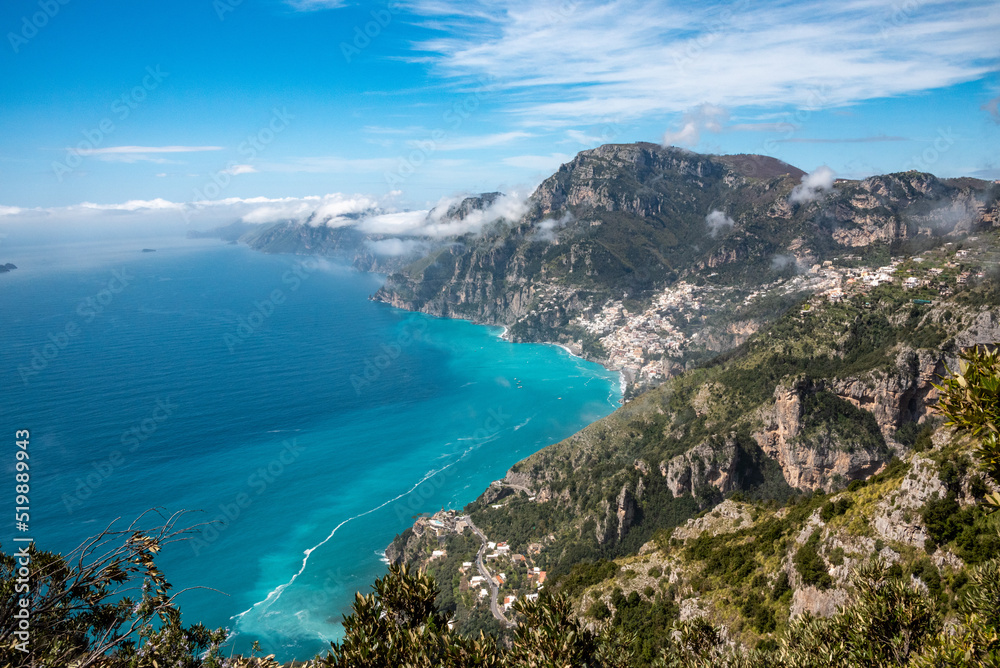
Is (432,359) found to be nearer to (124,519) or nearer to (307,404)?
(307,404)

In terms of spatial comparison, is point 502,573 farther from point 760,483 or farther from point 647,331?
point 647,331

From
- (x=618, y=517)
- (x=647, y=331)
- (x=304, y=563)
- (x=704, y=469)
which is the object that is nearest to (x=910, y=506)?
(x=704, y=469)

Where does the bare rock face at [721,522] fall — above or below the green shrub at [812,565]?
below

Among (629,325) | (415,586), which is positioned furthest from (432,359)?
(415,586)

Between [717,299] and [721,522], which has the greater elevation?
[717,299]

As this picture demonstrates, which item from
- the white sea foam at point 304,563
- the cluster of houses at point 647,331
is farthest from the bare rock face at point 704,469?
the cluster of houses at point 647,331

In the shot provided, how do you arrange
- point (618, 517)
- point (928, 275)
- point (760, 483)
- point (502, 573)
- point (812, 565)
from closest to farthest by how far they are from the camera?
point (812, 565), point (502, 573), point (618, 517), point (760, 483), point (928, 275)

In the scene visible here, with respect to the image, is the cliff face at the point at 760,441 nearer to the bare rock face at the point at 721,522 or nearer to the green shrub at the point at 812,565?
the bare rock face at the point at 721,522
